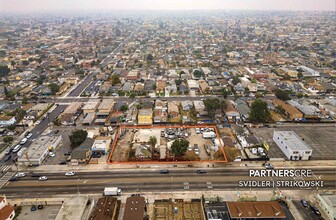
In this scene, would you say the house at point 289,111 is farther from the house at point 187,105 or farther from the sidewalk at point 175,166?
the house at point 187,105

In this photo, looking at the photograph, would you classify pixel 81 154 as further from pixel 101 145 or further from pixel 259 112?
pixel 259 112

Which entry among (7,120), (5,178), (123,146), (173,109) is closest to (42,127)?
(7,120)

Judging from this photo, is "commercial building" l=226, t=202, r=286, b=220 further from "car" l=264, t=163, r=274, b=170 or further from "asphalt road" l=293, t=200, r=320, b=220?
"car" l=264, t=163, r=274, b=170

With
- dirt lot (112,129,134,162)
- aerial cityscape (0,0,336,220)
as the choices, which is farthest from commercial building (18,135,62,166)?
dirt lot (112,129,134,162)

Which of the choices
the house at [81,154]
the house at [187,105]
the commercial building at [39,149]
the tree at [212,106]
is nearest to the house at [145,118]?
the house at [187,105]

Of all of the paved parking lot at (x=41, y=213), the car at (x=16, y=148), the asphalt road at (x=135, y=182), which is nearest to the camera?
the paved parking lot at (x=41, y=213)

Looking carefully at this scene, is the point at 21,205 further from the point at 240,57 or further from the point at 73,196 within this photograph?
the point at 240,57

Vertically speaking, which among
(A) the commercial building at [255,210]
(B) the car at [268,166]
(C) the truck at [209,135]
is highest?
(A) the commercial building at [255,210]
